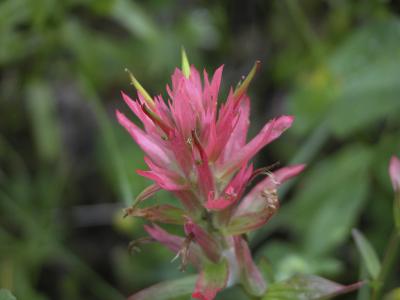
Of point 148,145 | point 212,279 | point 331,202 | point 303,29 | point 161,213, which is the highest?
point 303,29

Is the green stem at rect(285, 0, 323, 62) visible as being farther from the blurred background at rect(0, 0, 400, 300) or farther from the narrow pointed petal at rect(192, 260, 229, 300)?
the narrow pointed petal at rect(192, 260, 229, 300)

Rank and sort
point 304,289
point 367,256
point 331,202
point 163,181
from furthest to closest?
point 331,202, point 367,256, point 304,289, point 163,181

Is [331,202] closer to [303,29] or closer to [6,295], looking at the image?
[303,29]

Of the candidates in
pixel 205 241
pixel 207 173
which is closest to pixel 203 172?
pixel 207 173

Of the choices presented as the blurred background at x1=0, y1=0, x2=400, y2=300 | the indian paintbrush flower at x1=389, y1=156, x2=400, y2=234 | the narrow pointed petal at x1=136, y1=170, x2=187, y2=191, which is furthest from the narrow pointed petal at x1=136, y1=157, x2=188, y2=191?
the blurred background at x1=0, y1=0, x2=400, y2=300

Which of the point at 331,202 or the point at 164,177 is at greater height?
the point at 164,177

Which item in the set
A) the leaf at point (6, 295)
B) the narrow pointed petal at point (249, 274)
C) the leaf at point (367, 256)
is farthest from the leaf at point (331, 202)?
the leaf at point (6, 295)

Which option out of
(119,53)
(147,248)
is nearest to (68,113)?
(119,53)
